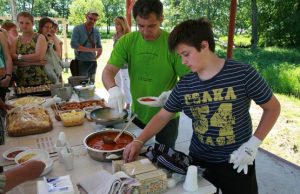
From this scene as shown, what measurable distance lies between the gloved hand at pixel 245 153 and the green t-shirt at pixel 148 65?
707mm

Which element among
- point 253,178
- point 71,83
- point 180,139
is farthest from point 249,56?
point 253,178

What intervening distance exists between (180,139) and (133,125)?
5.78ft

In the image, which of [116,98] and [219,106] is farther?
[116,98]

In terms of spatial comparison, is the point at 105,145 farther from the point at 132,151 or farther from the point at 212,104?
the point at 212,104

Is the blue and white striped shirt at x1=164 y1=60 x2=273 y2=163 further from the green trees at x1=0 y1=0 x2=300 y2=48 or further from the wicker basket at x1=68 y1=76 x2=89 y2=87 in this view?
the green trees at x1=0 y1=0 x2=300 y2=48

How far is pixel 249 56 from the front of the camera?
11.5 metres

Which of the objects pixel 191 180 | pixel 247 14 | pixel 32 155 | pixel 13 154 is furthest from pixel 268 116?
pixel 247 14

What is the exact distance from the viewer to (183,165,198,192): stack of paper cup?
1.18m

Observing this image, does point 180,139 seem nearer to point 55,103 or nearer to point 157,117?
point 55,103

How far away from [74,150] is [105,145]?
21cm

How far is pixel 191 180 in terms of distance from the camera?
1184 millimetres

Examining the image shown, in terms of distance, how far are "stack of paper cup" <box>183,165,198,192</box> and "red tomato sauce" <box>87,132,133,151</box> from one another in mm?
434

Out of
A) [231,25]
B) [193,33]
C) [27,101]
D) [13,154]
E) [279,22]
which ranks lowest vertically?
[13,154]

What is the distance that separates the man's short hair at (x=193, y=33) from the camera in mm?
1304
